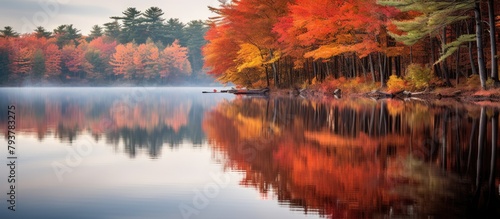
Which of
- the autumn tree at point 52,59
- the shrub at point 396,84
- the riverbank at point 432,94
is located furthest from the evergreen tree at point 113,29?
the shrub at point 396,84

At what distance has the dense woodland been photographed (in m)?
32.6

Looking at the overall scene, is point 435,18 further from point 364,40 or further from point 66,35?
point 66,35

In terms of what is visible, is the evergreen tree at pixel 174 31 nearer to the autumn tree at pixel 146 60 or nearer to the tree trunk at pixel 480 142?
the autumn tree at pixel 146 60

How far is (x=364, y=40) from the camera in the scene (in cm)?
3981

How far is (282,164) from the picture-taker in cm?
1185

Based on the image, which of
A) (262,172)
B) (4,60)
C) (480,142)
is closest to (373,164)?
(262,172)

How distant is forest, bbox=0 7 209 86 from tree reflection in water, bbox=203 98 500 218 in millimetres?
92172

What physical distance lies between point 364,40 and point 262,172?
3020 cm

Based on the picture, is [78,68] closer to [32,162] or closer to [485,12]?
[485,12]

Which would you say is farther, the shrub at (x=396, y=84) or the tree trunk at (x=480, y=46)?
the shrub at (x=396, y=84)

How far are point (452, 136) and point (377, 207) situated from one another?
27.7 feet

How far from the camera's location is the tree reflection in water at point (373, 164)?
8235mm

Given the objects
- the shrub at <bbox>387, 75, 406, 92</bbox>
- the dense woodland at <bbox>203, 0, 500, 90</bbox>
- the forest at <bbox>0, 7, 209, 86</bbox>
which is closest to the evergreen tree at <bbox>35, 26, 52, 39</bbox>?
the forest at <bbox>0, 7, 209, 86</bbox>

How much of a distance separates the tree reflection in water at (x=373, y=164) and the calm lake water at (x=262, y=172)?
27 mm
